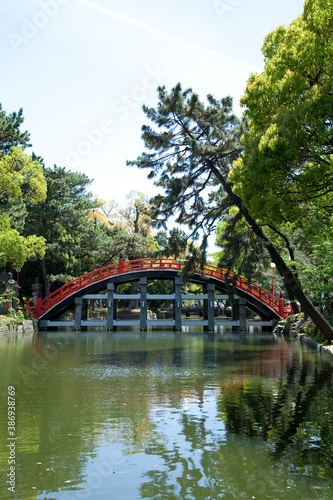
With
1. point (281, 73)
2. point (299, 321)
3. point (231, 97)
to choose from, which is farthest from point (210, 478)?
point (299, 321)

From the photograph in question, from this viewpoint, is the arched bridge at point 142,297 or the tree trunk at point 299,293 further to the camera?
the arched bridge at point 142,297

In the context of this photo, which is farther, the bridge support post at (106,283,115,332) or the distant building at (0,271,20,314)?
the bridge support post at (106,283,115,332)

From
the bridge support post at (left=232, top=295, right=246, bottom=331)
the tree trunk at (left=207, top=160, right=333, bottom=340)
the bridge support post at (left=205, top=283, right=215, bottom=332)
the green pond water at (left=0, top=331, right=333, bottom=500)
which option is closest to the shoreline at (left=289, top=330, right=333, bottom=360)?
the tree trunk at (left=207, top=160, right=333, bottom=340)

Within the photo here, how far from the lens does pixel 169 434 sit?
634 cm

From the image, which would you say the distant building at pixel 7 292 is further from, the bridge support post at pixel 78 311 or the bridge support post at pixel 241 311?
the bridge support post at pixel 241 311

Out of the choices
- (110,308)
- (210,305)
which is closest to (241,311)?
(210,305)

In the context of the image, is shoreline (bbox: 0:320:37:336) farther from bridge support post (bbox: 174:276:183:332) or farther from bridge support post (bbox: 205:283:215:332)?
bridge support post (bbox: 205:283:215:332)

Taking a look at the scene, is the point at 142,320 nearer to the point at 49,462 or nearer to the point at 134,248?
the point at 134,248

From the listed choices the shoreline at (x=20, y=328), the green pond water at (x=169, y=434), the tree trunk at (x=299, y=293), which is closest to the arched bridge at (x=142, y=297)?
the shoreline at (x=20, y=328)

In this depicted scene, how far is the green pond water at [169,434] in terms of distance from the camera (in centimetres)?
464

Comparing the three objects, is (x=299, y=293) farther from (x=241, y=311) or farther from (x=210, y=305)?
(x=241, y=311)

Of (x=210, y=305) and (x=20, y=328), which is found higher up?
(x=210, y=305)

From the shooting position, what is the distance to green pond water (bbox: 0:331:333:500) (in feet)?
15.2

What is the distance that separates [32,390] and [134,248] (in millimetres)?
31420
